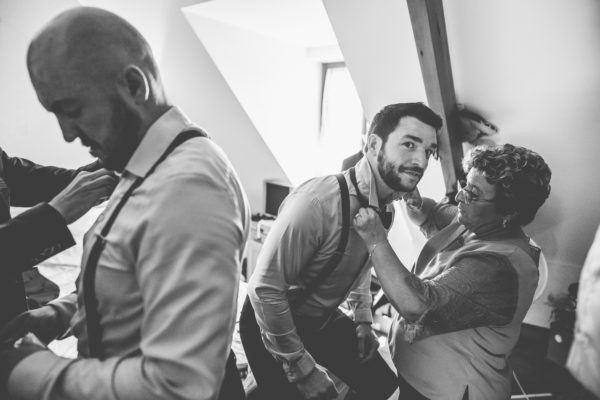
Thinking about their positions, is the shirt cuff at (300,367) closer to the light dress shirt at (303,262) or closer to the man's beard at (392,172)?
the light dress shirt at (303,262)

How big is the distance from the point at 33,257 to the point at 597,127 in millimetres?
2840

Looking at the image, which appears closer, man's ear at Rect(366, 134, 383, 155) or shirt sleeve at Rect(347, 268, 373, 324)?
man's ear at Rect(366, 134, 383, 155)

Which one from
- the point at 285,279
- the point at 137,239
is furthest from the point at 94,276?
the point at 285,279

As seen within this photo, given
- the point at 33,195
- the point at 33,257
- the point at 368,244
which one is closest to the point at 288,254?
the point at 368,244

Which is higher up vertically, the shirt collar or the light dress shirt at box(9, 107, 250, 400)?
the shirt collar

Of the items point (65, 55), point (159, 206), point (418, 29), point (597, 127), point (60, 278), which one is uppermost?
point (418, 29)

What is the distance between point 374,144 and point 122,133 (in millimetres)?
1124

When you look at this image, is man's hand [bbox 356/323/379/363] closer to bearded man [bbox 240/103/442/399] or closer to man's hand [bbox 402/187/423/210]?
bearded man [bbox 240/103/442/399]

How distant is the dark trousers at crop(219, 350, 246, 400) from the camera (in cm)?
99

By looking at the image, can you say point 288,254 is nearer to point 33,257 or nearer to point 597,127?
point 33,257

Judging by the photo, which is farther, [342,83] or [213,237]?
[342,83]

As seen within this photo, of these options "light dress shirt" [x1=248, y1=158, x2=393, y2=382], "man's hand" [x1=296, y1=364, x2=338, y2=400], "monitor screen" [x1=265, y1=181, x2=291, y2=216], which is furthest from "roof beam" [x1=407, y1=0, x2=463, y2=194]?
"monitor screen" [x1=265, y1=181, x2=291, y2=216]

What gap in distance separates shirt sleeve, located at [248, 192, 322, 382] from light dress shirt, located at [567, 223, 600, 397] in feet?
2.86

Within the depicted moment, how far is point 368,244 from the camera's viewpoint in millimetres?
1287
